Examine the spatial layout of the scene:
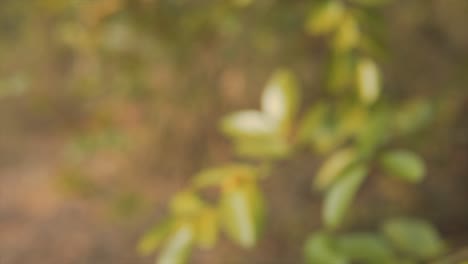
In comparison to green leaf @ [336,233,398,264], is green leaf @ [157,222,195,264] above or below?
above

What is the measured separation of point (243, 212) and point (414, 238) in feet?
0.57

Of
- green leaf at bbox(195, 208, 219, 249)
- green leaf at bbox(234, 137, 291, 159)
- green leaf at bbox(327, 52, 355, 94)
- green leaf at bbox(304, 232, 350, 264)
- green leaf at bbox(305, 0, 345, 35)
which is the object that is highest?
green leaf at bbox(305, 0, 345, 35)

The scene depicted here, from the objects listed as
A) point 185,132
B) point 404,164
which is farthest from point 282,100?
point 185,132

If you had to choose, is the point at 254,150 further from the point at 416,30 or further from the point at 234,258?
the point at 416,30

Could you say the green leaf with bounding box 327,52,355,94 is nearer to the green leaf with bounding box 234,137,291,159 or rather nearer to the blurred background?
the green leaf with bounding box 234,137,291,159

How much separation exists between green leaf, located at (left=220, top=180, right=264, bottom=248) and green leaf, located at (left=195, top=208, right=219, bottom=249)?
0.02 metres

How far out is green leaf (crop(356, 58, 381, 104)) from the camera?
577 millimetres

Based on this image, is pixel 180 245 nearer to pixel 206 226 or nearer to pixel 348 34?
pixel 206 226

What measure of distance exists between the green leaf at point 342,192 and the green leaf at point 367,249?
0.10ft

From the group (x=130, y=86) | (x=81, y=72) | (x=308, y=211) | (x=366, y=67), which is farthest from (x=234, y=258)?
(x=366, y=67)

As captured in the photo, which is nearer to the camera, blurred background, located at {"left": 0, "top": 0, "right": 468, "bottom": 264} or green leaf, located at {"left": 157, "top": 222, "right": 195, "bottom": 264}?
green leaf, located at {"left": 157, "top": 222, "right": 195, "bottom": 264}

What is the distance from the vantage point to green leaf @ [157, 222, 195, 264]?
0.53m

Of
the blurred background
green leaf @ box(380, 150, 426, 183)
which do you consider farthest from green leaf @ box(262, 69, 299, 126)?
the blurred background

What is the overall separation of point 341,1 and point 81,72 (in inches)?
44.6
